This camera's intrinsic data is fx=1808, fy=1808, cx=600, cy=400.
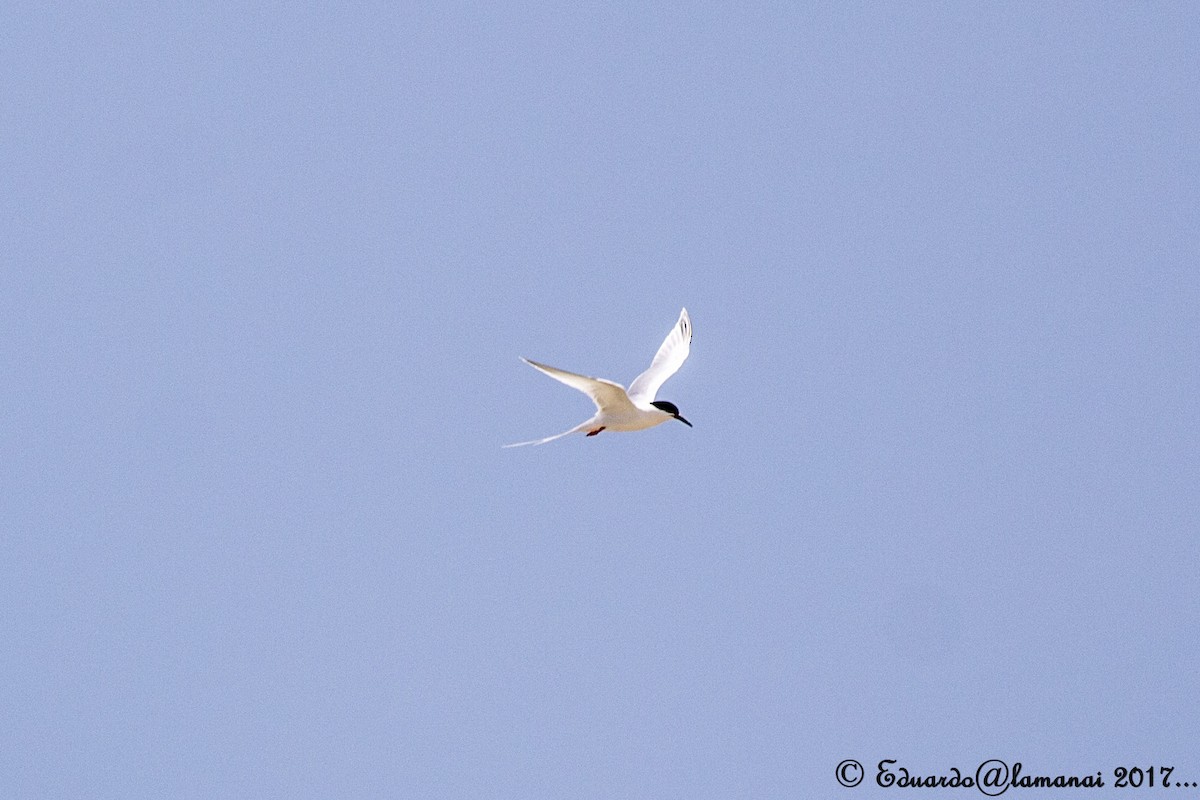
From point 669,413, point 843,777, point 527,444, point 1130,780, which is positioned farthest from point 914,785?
point 527,444

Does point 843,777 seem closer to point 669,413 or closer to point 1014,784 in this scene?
point 1014,784

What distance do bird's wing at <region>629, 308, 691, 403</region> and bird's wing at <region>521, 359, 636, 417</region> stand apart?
2049 mm

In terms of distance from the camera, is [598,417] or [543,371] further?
[598,417]

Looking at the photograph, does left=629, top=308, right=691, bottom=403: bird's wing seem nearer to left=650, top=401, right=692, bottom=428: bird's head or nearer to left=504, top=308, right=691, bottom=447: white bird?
left=504, top=308, right=691, bottom=447: white bird

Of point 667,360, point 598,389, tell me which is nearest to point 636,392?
point 667,360

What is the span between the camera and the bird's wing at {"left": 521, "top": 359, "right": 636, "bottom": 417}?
18094 mm

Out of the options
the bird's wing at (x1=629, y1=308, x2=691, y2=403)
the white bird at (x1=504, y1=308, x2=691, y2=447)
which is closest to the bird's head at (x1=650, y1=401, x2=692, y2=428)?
the white bird at (x1=504, y1=308, x2=691, y2=447)

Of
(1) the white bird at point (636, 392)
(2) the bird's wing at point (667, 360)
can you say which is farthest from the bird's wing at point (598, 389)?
(2) the bird's wing at point (667, 360)

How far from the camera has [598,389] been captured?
1988cm

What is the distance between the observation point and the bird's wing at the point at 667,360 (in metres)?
22.9

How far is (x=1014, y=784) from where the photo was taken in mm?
21438

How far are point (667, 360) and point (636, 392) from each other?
2.48ft

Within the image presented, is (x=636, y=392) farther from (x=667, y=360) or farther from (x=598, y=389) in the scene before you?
(x=598, y=389)

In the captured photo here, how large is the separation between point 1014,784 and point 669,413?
6004mm
